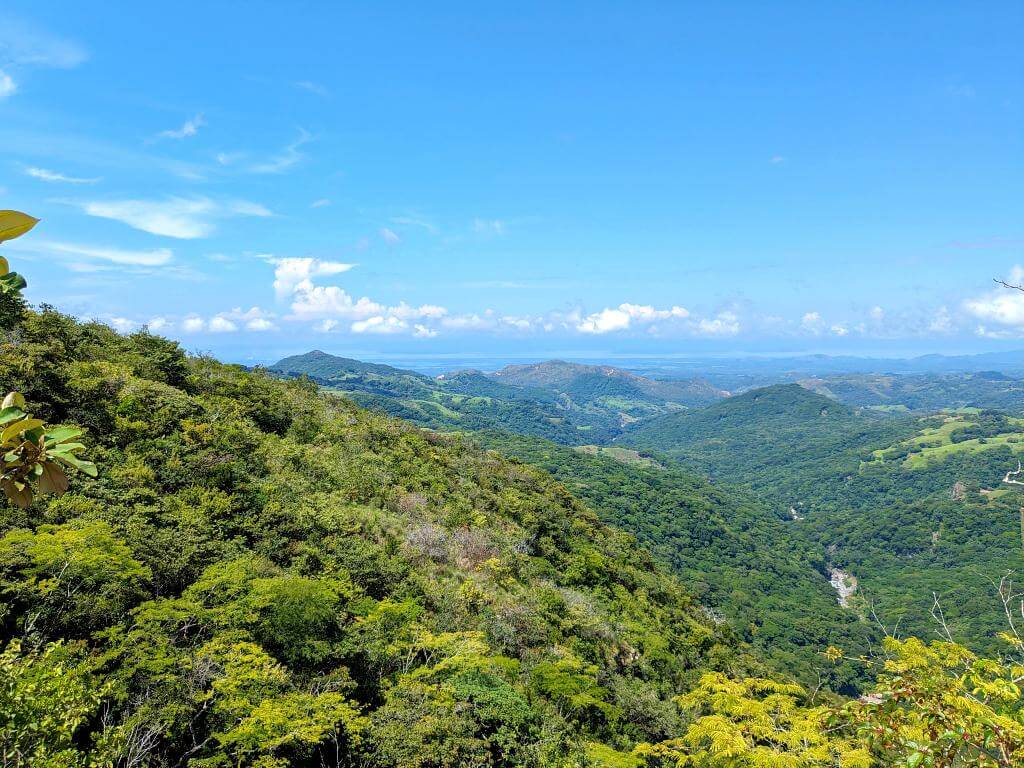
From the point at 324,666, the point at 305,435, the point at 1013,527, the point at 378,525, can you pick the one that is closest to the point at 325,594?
the point at 324,666

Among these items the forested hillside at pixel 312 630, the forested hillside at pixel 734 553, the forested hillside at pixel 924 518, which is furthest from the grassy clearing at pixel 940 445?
the forested hillside at pixel 312 630

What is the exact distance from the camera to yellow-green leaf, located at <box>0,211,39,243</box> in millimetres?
1523

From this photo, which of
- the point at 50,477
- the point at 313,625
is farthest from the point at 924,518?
the point at 50,477

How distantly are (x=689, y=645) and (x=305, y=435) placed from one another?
85.1ft

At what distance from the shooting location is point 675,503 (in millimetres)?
120312

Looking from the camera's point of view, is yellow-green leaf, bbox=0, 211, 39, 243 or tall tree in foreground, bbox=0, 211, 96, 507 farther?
tall tree in foreground, bbox=0, 211, 96, 507

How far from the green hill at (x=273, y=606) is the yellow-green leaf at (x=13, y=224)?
7.59m

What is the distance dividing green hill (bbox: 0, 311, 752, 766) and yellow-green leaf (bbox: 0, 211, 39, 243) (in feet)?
24.9

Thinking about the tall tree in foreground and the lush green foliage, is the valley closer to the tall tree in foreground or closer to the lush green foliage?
the lush green foliage

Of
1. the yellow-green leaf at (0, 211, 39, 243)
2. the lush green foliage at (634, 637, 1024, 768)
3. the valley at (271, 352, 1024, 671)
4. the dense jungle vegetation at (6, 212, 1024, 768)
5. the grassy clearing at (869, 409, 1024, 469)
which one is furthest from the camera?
the grassy clearing at (869, 409, 1024, 469)

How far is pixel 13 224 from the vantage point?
153 cm

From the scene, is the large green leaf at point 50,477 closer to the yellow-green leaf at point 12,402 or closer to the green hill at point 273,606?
the yellow-green leaf at point 12,402

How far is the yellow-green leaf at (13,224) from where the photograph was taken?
60.0 inches

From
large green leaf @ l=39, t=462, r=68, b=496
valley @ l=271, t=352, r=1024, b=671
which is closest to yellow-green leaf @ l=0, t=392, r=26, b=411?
large green leaf @ l=39, t=462, r=68, b=496
